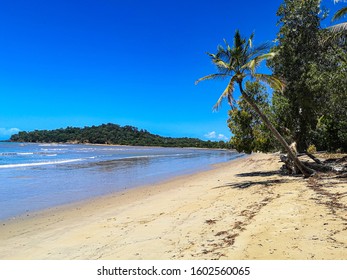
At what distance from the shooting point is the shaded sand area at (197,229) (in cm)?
507

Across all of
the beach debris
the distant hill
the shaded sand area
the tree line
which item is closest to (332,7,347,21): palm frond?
the tree line

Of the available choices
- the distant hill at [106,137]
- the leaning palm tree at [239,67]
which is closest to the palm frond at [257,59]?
the leaning palm tree at [239,67]

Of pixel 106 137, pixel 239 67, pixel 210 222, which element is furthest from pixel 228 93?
pixel 106 137

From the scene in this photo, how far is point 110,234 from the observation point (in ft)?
22.5

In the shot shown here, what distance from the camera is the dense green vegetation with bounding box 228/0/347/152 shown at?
43.8ft

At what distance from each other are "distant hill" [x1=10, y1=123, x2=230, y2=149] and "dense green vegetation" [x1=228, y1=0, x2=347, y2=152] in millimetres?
113746

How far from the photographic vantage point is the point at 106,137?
151125mm

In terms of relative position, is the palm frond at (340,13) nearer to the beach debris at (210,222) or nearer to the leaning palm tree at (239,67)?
the leaning palm tree at (239,67)

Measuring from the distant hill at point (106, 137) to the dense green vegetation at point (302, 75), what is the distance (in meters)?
114

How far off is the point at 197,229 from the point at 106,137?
148224mm

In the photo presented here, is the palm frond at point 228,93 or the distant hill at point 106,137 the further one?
the distant hill at point 106,137

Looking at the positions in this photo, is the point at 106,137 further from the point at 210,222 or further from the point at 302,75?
the point at 210,222
